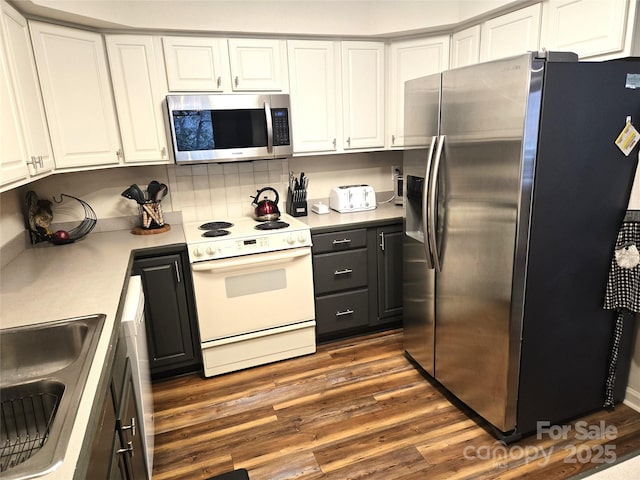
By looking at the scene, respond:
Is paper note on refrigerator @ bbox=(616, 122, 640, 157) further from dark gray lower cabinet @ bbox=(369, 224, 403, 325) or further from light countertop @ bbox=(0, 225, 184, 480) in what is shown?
light countertop @ bbox=(0, 225, 184, 480)

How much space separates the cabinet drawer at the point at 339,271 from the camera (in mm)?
2922

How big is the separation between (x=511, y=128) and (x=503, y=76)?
0.22 meters

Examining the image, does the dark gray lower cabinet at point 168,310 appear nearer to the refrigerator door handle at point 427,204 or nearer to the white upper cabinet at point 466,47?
the refrigerator door handle at point 427,204

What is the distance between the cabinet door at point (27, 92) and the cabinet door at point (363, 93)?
188cm

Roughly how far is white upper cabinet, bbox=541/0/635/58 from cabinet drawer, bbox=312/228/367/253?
5.12ft

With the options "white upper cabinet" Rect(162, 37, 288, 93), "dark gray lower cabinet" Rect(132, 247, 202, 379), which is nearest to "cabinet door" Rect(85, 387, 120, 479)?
"dark gray lower cabinet" Rect(132, 247, 202, 379)

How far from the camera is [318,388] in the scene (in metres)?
2.61

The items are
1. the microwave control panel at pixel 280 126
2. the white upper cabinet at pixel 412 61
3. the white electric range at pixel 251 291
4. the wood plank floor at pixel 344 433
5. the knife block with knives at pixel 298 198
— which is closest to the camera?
the wood plank floor at pixel 344 433

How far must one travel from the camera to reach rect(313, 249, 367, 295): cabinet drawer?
9.59 ft

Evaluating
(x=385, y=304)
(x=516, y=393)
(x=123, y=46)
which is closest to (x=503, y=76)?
(x=516, y=393)

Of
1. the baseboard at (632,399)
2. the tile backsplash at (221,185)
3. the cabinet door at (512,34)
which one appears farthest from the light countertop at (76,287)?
the baseboard at (632,399)

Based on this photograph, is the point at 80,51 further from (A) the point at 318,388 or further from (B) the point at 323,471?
(B) the point at 323,471

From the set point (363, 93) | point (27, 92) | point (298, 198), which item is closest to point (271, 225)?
point (298, 198)

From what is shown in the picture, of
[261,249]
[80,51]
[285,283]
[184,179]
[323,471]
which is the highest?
[80,51]
